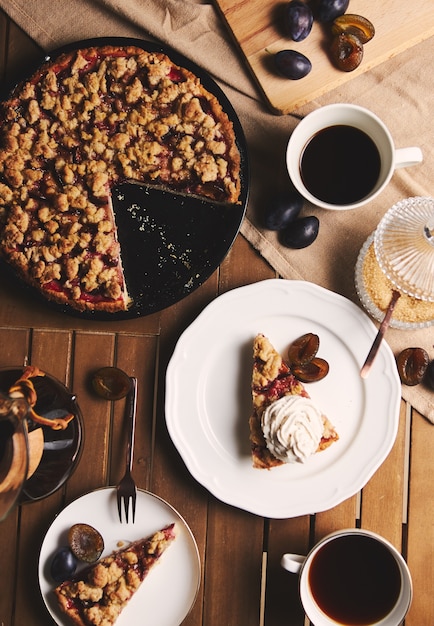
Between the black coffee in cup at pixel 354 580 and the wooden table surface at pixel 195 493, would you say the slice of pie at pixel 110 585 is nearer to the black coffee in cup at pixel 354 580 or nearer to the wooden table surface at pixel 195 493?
the wooden table surface at pixel 195 493

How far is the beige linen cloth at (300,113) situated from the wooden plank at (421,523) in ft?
0.85

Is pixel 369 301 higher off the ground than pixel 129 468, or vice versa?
pixel 129 468

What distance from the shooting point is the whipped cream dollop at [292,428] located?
172 cm

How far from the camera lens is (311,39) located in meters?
1.85

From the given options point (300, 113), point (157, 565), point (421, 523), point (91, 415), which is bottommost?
point (421, 523)

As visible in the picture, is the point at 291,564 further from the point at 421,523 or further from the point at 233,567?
the point at 421,523

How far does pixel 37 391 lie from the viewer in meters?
1.67

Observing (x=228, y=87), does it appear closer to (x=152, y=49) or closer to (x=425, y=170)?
(x=152, y=49)

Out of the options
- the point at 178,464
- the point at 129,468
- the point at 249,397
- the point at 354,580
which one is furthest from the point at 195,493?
the point at 354,580

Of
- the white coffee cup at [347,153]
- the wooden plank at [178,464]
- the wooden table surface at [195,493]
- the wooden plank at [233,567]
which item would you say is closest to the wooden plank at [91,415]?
the wooden table surface at [195,493]

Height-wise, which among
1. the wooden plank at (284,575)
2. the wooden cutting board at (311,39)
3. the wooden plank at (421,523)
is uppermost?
the wooden cutting board at (311,39)

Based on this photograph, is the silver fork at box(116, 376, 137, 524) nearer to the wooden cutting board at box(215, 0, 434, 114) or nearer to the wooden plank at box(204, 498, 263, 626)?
the wooden plank at box(204, 498, 263, 626)

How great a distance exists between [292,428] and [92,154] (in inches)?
34.8

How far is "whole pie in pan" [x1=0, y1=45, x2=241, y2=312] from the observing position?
1.81m
